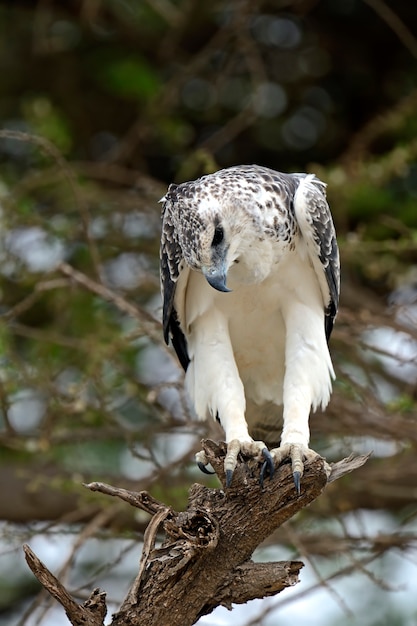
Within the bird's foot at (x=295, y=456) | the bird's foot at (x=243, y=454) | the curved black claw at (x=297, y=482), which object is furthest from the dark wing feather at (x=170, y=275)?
the curved black claw at (x=297, y=482)

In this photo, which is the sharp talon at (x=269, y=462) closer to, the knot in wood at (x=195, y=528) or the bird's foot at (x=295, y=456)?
the bird's foot at (x=295, y=456)

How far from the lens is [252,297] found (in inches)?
221

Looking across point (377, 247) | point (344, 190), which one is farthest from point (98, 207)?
point (377, 247)

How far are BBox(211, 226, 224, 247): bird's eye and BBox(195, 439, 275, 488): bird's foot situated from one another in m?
0.89

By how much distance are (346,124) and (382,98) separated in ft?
1.16

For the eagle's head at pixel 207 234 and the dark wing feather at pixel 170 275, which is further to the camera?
the dark wing feather at pixel 170 275

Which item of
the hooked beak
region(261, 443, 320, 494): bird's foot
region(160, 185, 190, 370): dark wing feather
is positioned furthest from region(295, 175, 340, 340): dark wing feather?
region(261, 443, 320, 494): bird's foot

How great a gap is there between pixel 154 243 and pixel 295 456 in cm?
340

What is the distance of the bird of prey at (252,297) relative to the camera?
5090 millimetres

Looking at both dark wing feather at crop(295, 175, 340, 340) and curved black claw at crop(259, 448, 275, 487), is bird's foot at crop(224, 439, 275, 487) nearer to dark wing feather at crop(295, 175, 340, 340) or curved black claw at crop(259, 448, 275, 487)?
curved black claw at crop(259, 448, 275, 487)

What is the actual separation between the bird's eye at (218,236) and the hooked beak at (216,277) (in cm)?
12

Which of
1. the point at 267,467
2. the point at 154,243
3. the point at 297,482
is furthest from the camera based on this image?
the point at 154,243

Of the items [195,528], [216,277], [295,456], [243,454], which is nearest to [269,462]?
[295,456]

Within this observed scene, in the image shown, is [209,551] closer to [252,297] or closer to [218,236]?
[218,236]
